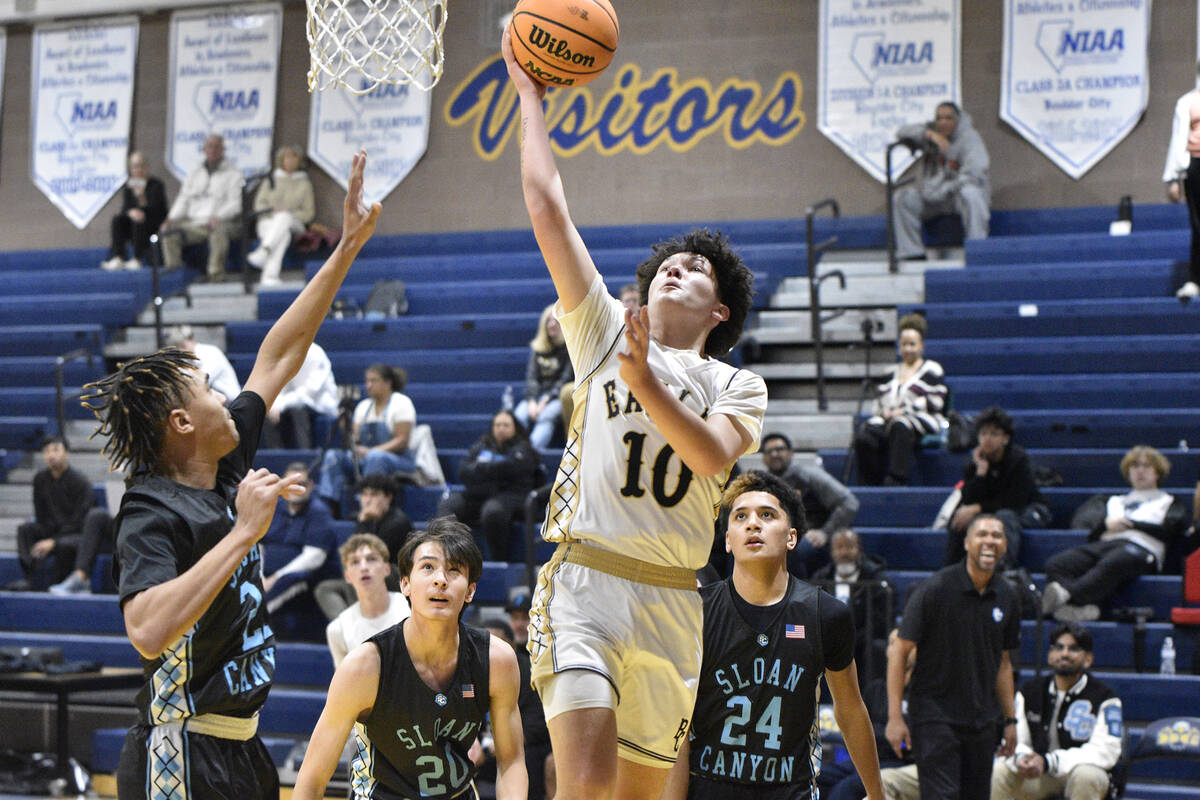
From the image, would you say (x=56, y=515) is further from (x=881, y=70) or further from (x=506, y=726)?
(x=881, y=70)

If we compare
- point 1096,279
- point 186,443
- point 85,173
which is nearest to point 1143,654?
point 1096,279

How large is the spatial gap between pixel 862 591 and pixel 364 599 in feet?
9.42

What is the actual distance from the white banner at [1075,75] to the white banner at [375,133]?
5.87 meters

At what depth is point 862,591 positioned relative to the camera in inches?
328

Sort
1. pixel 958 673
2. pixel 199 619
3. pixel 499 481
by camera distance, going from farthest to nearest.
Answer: pixel 499 481
pixel 958 673
pixel 199 619

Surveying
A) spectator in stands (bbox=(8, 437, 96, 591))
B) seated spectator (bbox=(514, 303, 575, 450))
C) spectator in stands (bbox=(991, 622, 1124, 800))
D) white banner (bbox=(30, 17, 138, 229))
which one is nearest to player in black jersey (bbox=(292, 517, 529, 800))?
spectator in stands (bbox=(991, 622, 1124, 800))

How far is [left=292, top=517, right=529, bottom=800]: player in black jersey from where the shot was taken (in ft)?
13.8

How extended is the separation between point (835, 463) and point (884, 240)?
11.1 ft

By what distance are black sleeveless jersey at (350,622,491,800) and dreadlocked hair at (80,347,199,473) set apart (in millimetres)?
1159

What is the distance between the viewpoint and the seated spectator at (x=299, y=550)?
9.59 metres

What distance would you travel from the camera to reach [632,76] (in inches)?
580

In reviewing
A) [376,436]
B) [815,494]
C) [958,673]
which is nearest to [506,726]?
[958,673]

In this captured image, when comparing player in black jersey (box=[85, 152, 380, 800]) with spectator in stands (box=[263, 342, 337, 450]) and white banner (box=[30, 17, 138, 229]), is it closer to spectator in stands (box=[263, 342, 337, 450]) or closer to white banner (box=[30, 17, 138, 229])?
spectator in stands (box=[263, 342, 337, 450])

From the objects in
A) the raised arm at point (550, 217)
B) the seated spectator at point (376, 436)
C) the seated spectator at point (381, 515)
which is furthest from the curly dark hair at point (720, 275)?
the seated spectator at point (376, 436)
